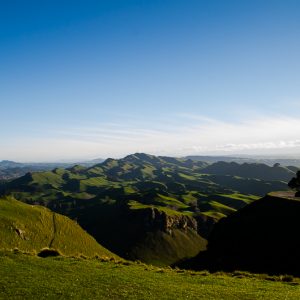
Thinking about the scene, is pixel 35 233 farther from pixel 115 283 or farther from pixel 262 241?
pixel 115 283

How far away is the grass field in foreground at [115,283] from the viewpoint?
2778 centimetres

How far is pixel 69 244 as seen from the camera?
186 meters

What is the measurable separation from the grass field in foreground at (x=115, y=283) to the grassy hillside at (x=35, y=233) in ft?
418

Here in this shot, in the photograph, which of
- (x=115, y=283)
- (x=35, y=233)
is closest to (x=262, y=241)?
(x=115, y=283)

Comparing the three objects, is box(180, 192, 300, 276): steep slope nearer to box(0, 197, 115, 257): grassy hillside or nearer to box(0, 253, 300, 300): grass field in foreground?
box(0, 253, 300, 300): grass field in foreground

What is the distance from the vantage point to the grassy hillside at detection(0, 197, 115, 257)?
543 feet

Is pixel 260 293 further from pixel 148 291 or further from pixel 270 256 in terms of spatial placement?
pixel 270 256

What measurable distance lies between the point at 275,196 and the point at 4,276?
105587 millimetres

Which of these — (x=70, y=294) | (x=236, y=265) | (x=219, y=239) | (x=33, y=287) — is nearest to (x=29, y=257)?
(x=33, y=287)

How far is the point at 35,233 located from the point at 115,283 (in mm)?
160298

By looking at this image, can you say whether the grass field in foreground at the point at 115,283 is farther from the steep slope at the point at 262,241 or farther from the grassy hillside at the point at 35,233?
the grassy hillside at the point at 35,233

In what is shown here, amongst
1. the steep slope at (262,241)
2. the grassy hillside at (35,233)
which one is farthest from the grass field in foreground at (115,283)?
the grassy hillside at (35,233)

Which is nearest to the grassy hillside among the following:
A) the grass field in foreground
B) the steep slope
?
the steep slope

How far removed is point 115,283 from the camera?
3102cm
